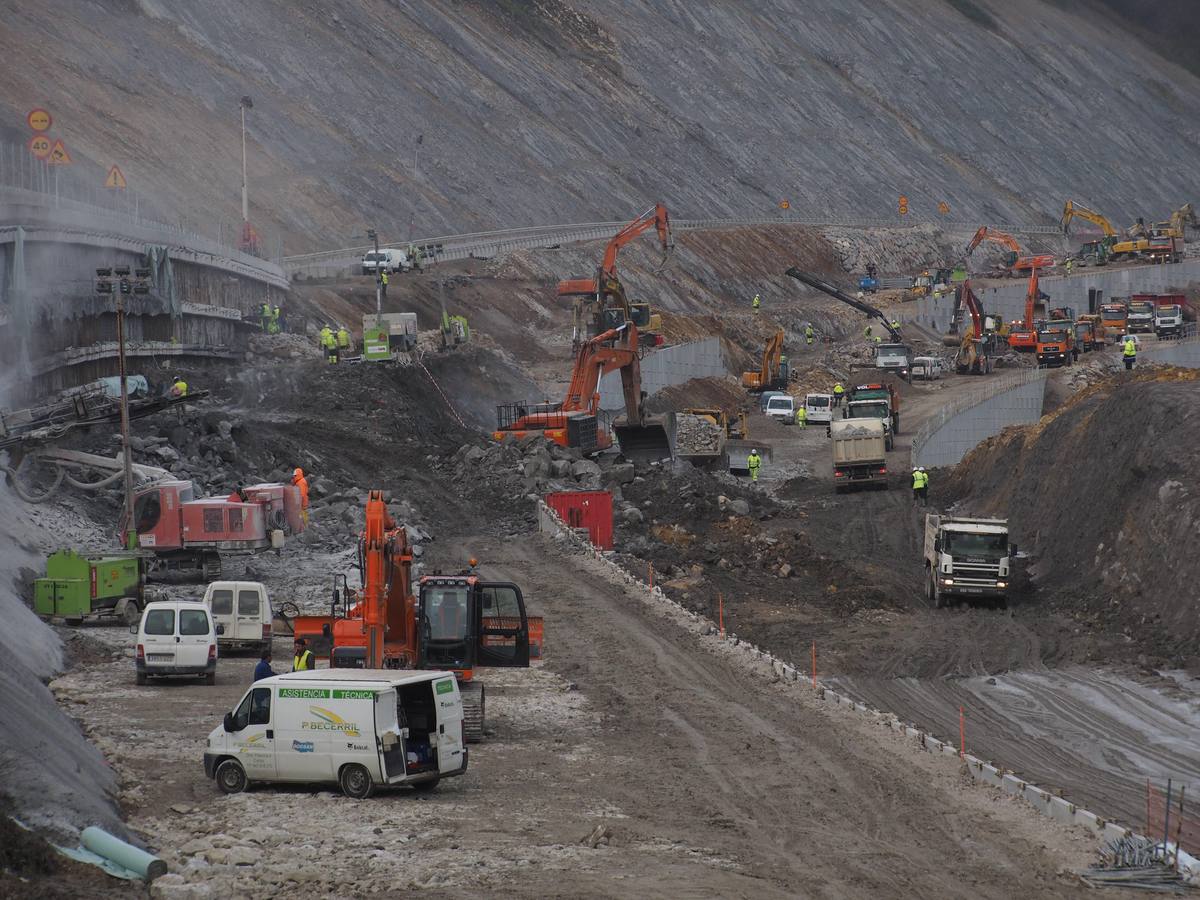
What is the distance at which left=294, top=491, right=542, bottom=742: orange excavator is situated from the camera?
22.1m

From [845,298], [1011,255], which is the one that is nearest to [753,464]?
[845,298]

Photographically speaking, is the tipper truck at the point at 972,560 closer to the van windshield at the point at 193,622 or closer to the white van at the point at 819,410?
the van windshield at the point at 193,622

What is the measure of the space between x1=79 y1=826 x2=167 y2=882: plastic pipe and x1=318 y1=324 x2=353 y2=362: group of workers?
43.7 m

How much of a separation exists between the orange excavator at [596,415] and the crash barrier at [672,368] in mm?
12242

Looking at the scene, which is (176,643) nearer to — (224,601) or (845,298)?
(224,601)

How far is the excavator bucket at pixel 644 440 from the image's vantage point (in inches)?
1999

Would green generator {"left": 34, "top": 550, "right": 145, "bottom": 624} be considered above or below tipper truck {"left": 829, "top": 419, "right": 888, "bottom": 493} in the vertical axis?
below

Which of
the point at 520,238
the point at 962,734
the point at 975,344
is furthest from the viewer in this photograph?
the point at 520,238

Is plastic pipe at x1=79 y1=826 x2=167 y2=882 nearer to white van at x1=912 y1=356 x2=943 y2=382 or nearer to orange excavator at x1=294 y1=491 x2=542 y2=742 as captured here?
orange excavator at x1=294 y1=491 x2=542 y2=742

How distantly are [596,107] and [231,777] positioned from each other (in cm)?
10080

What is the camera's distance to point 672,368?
70.4 m

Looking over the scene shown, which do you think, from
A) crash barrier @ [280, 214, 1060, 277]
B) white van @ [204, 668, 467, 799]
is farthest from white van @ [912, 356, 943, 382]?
white van @ [204, 668, 467, 799]

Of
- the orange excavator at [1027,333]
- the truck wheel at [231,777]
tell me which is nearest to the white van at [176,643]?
the truck wheel at [231,777]

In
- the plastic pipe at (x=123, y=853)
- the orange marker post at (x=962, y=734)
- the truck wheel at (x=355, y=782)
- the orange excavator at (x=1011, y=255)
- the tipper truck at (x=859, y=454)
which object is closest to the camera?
the plastic pipe at (x=123, y=853)
